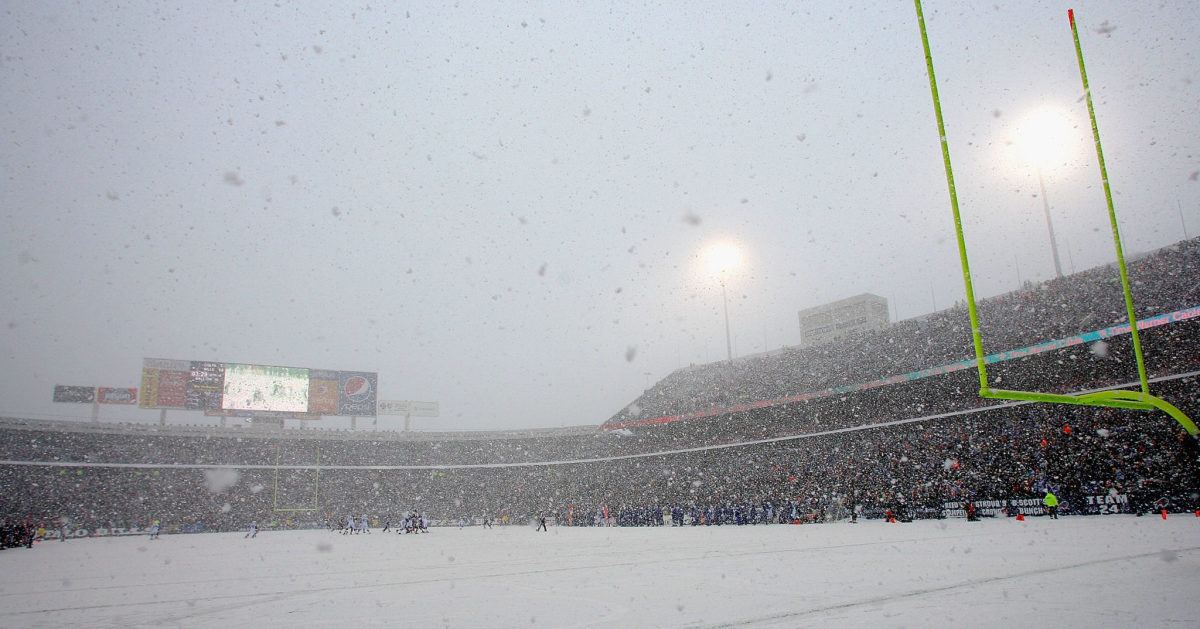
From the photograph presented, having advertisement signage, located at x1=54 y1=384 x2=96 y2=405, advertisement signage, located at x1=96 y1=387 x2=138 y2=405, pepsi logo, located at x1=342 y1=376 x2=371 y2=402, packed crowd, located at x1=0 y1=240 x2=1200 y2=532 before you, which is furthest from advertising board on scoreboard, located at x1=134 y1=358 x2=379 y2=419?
advertisement signage, located at x1=54 y1=384 x2=96 y2=405

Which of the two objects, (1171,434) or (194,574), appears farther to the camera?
(1171,434)

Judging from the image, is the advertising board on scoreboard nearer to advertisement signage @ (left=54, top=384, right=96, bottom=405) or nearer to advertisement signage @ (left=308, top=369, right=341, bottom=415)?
advertisement signage @ (left=308, top=369, right=341, bottom=415)

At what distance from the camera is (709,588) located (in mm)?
7316

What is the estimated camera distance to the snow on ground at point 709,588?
5.26 m

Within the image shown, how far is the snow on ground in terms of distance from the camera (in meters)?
5.26

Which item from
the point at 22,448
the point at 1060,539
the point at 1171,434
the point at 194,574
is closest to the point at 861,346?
the point at 1171,434

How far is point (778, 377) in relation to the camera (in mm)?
34594

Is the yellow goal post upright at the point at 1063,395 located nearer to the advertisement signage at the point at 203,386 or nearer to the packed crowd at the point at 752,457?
the packed crowd at the point at 752,457

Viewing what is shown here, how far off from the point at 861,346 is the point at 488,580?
28197 millimetres

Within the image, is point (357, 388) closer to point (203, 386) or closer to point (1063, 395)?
point (203, 386)

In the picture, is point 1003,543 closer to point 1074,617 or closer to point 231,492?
point 1074,617

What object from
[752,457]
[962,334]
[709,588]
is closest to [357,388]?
[752,457]

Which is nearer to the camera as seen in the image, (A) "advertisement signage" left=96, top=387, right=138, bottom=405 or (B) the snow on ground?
(B) the snow on ground

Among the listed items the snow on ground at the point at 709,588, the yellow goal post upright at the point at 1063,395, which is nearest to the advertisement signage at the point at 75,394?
the snow on ground at the point at 709,588
